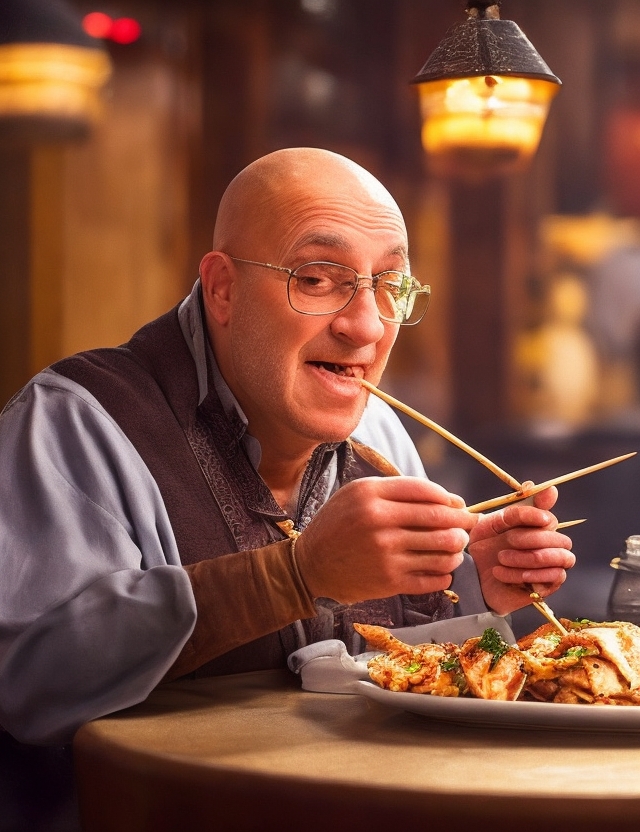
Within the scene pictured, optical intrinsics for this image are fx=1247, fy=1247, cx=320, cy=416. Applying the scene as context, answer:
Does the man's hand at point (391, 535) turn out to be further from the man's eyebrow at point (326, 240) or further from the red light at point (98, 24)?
the red light at point (98, 24)

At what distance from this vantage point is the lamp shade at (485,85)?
218cm

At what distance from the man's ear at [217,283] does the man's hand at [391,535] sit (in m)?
0.64

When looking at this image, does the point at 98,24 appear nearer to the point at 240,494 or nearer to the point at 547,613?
the point at 240,494

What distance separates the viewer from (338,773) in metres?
1.30

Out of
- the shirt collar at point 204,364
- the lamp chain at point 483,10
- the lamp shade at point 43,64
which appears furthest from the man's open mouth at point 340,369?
the lamp shade at point 43,64

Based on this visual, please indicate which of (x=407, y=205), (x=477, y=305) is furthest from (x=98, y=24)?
(x=477, y=305)

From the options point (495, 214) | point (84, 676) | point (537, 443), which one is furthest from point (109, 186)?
point (84, 676)

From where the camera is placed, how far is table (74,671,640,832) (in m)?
1.23

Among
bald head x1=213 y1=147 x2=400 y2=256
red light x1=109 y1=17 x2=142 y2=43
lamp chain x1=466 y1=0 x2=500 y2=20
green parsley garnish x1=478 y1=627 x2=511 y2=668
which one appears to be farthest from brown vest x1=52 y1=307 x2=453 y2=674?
red light x1=109 y1=17 x2=142 y2=43

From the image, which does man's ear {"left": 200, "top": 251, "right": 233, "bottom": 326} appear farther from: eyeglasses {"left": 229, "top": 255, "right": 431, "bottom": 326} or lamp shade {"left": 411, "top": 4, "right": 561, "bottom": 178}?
lamp shade {"left": 411, "top": 4, "right": 561, "bottom": 178}

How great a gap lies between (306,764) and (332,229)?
0.93m

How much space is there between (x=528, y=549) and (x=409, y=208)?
5639 millimetres

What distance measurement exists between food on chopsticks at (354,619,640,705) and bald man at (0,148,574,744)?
0.33ft

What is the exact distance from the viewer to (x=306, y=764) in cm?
134
